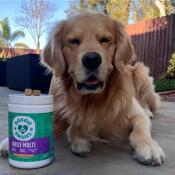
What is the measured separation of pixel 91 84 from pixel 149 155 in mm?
571

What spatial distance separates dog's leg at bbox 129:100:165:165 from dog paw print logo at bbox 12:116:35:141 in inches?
24.3

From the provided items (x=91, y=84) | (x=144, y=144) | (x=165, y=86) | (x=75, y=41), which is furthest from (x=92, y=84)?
(x=165, y=86)

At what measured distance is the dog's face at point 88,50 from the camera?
186 cm

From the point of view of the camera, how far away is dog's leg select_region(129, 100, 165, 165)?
5.45 feet

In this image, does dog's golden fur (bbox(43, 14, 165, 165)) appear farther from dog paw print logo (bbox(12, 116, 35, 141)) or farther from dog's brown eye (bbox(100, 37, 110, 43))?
dog paw print logo (bbox(12, 116, 35, 141))

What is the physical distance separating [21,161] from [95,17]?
108 cm

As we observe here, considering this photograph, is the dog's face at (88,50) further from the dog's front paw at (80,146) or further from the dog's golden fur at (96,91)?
the dog's front paw at (80,146)

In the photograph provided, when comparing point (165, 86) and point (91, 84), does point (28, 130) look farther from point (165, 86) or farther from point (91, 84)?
point (165, 86)

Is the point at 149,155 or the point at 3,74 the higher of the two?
the point at 149,155

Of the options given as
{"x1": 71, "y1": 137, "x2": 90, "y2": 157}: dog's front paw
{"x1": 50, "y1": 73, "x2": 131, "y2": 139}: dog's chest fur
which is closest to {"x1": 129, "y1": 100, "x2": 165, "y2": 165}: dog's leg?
{"x1": 50, "y1": 73, "x2": 131, "y2": 139}: dog's chest fur

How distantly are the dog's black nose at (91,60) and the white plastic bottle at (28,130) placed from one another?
1.24ft

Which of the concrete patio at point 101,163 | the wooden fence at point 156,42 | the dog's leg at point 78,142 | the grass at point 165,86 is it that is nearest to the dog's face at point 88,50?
the dog's leg at point 78,142

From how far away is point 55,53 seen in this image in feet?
6.88

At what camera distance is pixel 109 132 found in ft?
6.98
